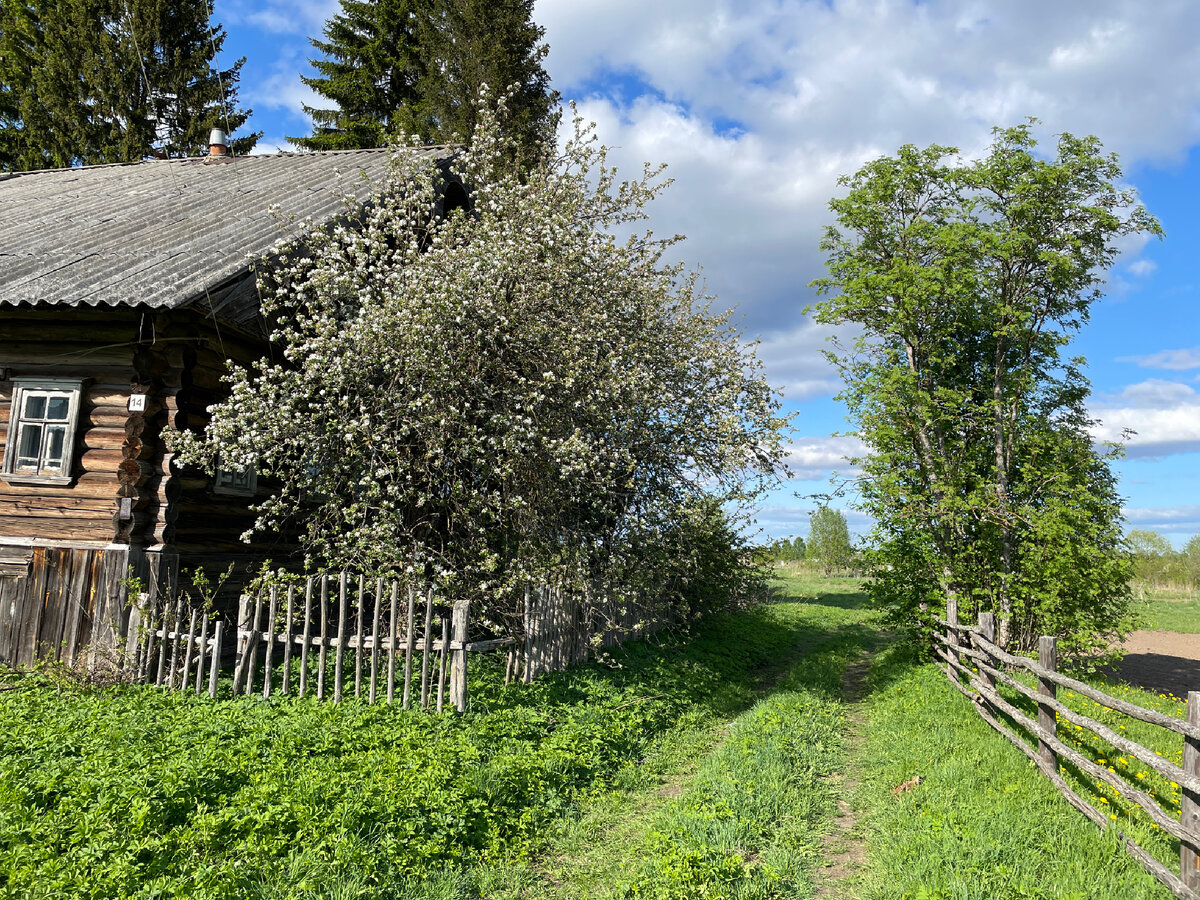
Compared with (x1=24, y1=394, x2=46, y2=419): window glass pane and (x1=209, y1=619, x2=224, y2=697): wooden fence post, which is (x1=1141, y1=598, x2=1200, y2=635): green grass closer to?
(x1=209, y1=619, x2=224, y2=697): wooden fence post

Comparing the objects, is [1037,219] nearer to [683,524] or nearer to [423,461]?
[683,524]

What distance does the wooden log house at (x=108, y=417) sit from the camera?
9.20 metres

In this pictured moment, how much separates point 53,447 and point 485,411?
596 cm

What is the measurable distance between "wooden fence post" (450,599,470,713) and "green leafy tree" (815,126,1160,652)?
333 inches

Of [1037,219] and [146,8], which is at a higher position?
[146,8]

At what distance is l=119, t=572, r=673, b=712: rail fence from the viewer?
755 centimetres

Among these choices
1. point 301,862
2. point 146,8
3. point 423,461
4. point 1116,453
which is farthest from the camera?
point 146,8

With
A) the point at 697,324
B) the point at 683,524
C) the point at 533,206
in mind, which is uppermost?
the point at 533,206

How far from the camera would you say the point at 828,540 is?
6241 centimetres

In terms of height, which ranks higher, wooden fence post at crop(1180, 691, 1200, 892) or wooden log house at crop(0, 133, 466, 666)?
wooden log house at crop(0, 133, 466, 666)

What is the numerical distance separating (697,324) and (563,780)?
8.60 metres

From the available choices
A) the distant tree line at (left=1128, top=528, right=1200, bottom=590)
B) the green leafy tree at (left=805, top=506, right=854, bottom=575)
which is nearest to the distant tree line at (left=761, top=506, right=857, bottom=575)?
the green leafy tree at (left=805, top=506, right=854, bottom=575)

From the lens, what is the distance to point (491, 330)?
988 centimetres

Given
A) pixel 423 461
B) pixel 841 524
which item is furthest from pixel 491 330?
pixel 841 524
